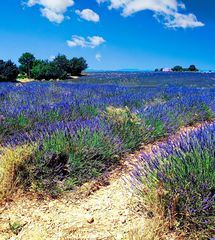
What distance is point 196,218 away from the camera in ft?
7.39

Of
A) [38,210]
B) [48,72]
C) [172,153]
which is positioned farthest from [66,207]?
[48,72]

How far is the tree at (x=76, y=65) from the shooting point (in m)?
33.7

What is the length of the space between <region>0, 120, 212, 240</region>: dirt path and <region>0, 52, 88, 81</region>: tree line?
2256 cm

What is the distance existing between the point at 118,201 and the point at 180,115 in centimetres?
357

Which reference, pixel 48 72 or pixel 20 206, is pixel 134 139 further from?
pixel 48 72

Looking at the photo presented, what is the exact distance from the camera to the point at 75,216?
2723mm

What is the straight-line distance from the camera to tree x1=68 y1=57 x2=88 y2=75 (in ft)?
111

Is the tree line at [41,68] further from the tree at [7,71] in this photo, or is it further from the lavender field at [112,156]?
the lavender field at [112,156]

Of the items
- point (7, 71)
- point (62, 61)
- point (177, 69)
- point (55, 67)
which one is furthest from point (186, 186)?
point (177, 69)

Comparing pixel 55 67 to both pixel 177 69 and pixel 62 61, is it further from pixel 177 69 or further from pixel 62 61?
pixel 177 69

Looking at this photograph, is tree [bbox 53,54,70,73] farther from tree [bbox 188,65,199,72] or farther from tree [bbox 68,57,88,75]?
tree [bbox 188,65,199,72]

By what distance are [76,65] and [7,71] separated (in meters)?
10.3

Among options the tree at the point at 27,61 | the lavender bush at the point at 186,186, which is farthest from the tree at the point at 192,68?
the lavender bush at the point at 186,186

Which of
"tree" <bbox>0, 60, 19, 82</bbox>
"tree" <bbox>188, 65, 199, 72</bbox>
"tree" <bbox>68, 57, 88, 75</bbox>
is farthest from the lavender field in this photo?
"tree" <bbox>188, 65, 199, 72</bbox>
